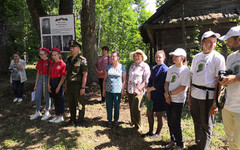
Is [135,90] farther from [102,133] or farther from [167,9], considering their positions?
[167,9]

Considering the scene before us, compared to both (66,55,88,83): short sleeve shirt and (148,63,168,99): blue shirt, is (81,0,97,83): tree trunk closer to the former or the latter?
(66,55,88,83): short sleeve shirt

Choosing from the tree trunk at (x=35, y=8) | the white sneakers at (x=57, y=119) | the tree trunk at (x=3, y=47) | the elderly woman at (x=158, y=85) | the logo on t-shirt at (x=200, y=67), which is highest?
the tree trunk at (x=35, y=8)

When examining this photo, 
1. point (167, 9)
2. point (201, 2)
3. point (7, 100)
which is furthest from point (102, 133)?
point (201, 2)

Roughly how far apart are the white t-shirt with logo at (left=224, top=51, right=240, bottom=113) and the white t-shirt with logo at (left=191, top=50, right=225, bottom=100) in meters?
0.16

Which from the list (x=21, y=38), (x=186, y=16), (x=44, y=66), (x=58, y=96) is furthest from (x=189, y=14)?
(x=21, y=38)

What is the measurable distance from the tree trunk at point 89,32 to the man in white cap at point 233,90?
17.9 feet

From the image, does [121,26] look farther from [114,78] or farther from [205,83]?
[205,83]

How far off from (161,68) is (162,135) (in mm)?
1619

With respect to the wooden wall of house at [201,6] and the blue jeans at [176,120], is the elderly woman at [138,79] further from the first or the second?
the wooden wall of house at [201,6]

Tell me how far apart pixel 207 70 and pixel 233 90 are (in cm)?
44

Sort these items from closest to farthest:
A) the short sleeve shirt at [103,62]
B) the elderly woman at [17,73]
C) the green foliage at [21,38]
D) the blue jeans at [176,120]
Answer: the blue jeans at [176,120] → the short sleeve shirt at [103,62] → the elderly woman at [17,73] → the green foliage at [21,38]

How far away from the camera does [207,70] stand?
8.18 feet

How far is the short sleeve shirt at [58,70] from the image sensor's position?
424 cm

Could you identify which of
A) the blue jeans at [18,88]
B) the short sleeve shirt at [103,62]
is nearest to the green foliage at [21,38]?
the blue jeans at [18,88]
